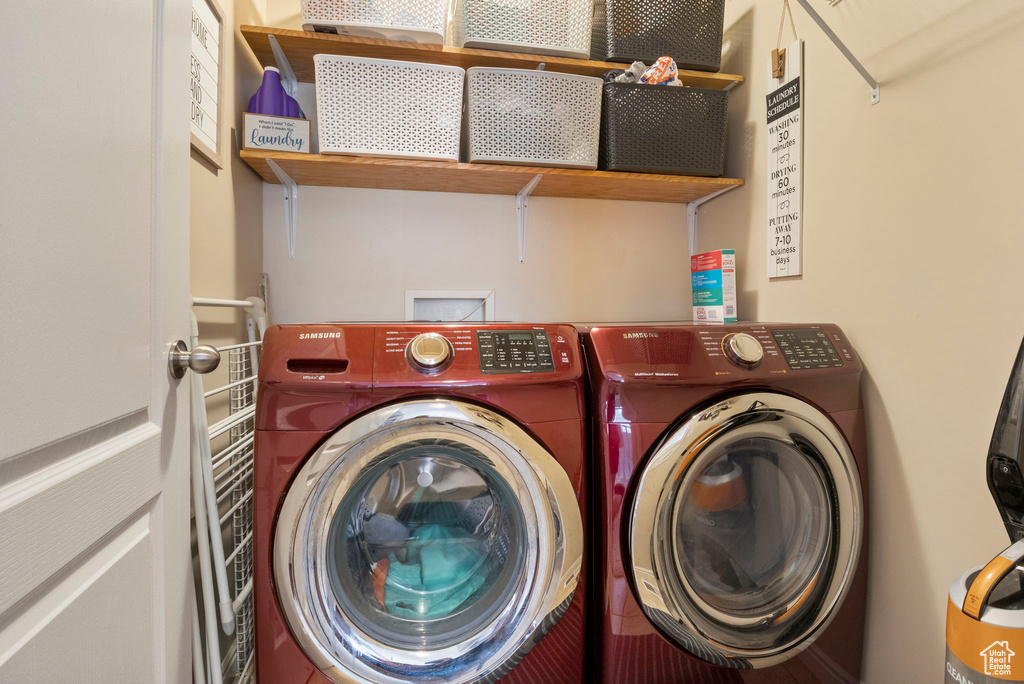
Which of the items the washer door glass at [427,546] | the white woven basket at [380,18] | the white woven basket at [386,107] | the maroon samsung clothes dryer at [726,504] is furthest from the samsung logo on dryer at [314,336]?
the white woven basket at [380,18]

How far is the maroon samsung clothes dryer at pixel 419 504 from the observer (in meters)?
0.92

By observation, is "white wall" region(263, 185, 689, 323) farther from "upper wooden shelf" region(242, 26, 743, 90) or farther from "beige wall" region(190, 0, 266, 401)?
"upper wooden shelf" region(242, 26, 743, 90)

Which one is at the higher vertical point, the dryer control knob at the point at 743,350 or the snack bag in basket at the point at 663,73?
the snack bag in basket at the point at 663,73

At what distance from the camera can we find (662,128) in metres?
1.53

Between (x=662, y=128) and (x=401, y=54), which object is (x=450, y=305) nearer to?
(x=401, y=54)

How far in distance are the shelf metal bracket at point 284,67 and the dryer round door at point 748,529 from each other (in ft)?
5.00

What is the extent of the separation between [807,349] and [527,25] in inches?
46.8

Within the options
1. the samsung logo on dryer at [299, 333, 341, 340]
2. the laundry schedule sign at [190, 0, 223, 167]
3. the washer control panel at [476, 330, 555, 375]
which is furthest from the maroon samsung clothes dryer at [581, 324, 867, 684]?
the laundry schedule sign at [190, 0, 223, 167]

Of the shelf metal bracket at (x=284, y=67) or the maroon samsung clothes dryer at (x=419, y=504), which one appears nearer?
the maroon samsung clothes dryer at (x=419, y=504)

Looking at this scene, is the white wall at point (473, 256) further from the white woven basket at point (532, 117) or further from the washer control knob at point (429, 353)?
the washer control knob at point (429, 353)

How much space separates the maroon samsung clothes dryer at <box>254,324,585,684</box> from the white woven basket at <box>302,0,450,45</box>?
91cm

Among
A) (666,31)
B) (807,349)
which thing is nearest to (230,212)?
(666,31)

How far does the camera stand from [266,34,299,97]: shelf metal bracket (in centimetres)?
140

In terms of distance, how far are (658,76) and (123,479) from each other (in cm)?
163
